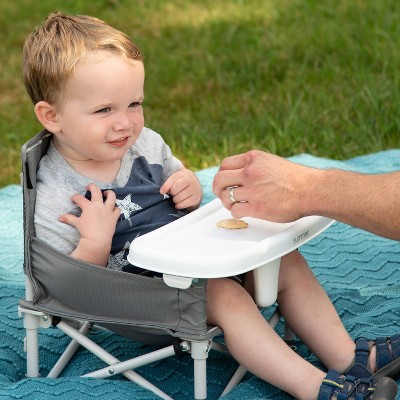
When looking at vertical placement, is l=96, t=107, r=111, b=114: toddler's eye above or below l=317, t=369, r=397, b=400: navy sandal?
above

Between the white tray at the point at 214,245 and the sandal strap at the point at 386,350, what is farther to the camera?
the sandal strap at the point at 386,350

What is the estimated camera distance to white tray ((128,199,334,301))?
81.2 inches

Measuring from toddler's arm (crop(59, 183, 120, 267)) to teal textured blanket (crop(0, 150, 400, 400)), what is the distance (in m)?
0.31

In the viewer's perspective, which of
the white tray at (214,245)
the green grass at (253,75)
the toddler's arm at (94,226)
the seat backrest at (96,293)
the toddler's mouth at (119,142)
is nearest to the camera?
the white tray at (214,245)

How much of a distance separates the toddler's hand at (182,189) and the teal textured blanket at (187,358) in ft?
1.36

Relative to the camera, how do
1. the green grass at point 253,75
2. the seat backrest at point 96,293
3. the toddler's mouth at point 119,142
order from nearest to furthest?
the seat backrest at point 96,293, the toddler's mouth at point 119,142, the green grass at point 253,75

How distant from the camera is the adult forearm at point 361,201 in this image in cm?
215

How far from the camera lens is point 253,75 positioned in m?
4.98

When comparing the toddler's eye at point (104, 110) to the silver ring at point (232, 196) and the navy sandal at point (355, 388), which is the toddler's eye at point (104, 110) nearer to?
the silver ring at point (232, 196)

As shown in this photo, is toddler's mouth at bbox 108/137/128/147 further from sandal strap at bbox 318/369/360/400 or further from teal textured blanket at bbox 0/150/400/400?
sandal strap at bbox 318/369/360/400

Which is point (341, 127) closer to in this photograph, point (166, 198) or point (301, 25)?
point (301, 25)

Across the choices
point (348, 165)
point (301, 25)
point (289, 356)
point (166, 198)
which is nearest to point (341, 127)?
point (348, 165)

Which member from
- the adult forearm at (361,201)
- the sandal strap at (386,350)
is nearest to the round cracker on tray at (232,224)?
the adult forearm at (361,201)

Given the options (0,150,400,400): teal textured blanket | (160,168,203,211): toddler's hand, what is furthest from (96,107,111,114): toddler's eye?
(0,150,400,400): teal textured blanket
